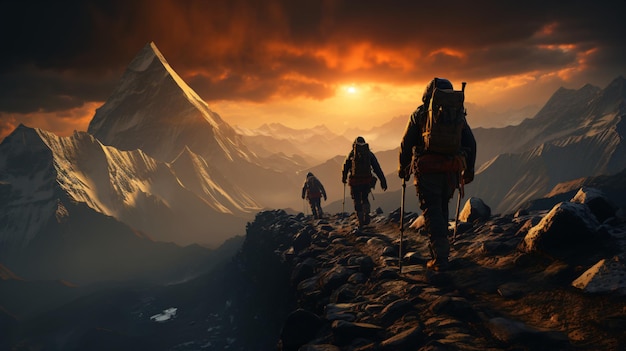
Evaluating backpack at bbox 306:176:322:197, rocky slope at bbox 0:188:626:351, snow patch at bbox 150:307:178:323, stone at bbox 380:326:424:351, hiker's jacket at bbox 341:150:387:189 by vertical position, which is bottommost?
snow patch at bbox 150:307:178:323

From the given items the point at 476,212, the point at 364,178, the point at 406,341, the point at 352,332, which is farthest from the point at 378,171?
the point at 406,341

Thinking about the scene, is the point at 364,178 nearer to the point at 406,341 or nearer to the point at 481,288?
the point at 481,288

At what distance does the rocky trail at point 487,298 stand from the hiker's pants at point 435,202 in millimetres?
667

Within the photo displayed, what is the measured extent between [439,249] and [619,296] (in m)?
3.52

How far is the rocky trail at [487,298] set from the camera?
4.80 meters

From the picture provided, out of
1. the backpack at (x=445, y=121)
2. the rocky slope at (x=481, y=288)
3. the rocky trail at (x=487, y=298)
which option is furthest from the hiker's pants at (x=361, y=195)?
the backpack at (x=445, y=121)

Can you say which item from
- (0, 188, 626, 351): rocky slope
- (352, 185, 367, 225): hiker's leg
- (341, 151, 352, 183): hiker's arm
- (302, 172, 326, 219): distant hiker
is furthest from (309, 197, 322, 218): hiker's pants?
(0, 188, 626, 351): rocky slope

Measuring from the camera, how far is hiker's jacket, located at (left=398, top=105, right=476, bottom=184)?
8812mm

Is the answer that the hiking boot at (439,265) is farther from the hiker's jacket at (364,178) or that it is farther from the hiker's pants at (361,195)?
the hiker's pants at (361,195)

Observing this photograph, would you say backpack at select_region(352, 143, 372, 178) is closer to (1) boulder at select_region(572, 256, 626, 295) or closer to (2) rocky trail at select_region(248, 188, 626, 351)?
(2) rocky trail at select_region(248, 188, 626, 351)

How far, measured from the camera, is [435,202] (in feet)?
28.3

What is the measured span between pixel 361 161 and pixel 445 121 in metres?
9.09

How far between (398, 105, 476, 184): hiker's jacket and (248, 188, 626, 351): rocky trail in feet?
7.13

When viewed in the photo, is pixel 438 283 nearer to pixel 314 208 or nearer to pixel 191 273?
pixel 314 208
